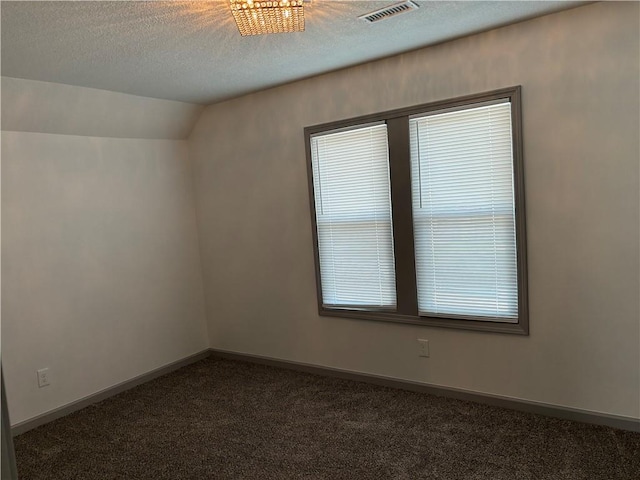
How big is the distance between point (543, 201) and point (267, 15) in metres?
1.92

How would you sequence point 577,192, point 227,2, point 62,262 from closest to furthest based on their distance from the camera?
1. point 227,2
2. point 577,192
3. point 62,262

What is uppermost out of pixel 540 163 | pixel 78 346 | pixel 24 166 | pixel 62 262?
pixel 24 166

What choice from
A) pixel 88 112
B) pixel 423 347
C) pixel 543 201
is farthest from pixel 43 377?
pixel 543 201

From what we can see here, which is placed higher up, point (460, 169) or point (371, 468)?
point (460, 169)

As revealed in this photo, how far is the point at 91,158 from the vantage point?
404 cm

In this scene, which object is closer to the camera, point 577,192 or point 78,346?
point 577,192

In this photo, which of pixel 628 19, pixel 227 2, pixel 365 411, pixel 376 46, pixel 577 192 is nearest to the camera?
pixel 227 2

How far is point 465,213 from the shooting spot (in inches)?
132

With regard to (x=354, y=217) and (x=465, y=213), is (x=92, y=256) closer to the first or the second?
(x=354, y=217)

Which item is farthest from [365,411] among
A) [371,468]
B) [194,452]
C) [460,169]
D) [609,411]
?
[460,169]

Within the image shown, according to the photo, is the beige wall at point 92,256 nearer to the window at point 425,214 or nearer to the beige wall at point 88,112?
the beige wall at point 88,112

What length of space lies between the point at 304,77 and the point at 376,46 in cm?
84

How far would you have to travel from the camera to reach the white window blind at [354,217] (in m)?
3.72

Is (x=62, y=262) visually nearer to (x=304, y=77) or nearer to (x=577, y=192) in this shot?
(x=304, y=77)
